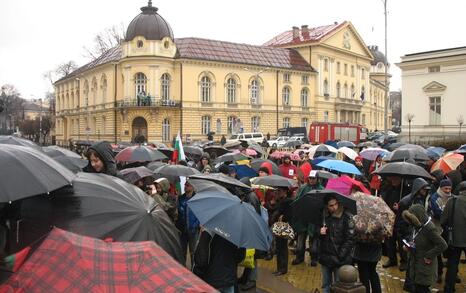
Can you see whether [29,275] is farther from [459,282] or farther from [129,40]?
[129,40]

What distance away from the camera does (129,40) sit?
5209cm

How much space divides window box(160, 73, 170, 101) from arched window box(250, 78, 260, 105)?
10030 millimetres

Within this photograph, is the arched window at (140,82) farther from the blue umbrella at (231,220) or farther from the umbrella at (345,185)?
the blue umbrella at (231,220)

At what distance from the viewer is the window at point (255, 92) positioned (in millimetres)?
58844

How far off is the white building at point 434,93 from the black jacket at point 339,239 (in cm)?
3533

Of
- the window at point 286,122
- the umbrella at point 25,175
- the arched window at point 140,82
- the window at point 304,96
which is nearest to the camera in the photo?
the umbrella at point 25,175

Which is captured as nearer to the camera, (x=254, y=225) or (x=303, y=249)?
(x=254, y=225)

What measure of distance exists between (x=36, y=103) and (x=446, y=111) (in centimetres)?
16212

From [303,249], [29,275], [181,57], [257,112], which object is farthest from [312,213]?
[257,112]

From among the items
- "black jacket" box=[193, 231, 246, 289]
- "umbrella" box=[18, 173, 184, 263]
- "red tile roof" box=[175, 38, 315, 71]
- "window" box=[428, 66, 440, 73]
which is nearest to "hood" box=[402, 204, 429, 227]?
"black jacket" box=[193, 231, 246, 289]

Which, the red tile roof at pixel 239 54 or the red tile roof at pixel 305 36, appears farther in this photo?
Result: the red tile roof at pixel 305 36

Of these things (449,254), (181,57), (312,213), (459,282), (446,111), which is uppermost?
(181,57)

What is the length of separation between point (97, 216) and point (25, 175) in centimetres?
73

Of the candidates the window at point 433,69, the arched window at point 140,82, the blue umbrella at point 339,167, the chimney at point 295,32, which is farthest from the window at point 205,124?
the blue umbrella at point 339,167
